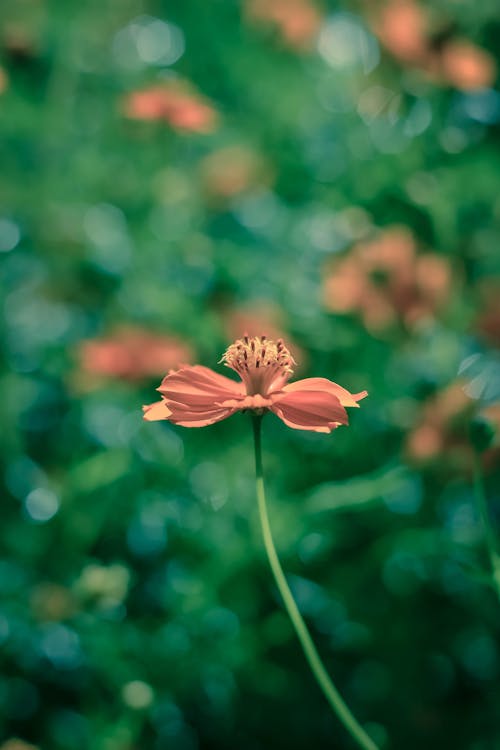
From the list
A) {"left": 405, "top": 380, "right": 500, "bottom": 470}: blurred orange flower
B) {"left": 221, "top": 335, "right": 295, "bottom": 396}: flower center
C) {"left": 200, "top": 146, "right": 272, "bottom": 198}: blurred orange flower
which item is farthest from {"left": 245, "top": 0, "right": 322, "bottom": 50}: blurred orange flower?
{"left": 221, "top": 335, "right": 295, "bottom": 396}: flower center

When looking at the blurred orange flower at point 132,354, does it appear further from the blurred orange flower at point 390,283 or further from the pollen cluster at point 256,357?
the pollen cluster at point 256,357

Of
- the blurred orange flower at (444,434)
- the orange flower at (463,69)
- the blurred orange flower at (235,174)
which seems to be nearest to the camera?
→ the blurred orange flower at (444,434)

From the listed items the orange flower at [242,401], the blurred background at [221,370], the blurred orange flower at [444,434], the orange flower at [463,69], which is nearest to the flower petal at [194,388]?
the orange flower at [242,401]

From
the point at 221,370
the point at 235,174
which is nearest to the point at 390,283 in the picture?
the point at 221,370

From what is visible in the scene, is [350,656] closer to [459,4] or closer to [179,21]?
[459,4]

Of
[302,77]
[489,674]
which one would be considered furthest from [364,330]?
[302,77]

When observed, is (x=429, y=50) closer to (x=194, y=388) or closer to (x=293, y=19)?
(x=293, y=19)

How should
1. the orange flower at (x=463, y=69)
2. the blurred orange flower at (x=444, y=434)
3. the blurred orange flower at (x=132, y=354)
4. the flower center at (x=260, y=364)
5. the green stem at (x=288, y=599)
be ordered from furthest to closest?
1. the orange flower at (x=463, y=69)
2. the blurred orange flower at (x=132, y=354)
3. the blurred orange flower at (x=444, y=434)
4. the flower center at (x=260, y=364)
5. the green stem at (x=288, y=599)
